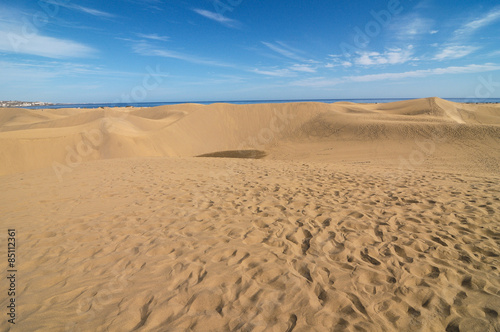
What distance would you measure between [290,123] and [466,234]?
20.4 metres

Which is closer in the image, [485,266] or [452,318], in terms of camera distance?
[452,318]

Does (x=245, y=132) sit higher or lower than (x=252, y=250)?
lower

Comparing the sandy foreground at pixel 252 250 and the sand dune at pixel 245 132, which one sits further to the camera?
the sand dune at pixel 245 132

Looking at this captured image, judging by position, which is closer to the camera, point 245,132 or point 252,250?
point 252,250

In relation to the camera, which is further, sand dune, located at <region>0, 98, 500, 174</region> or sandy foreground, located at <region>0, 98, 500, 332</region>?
sand dune, located at <region>0, 98, 500, 174</region>

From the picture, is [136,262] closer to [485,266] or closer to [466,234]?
[485,266]

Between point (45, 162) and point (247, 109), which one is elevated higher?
point (247, 109)

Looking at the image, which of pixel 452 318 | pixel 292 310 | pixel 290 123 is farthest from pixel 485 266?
pixel 290 123

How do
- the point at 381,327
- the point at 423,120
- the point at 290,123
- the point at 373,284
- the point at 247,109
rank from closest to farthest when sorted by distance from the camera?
the point at 381,327 < the point at 373,284 < the point at 423,120 < the point at 290,123 < the point at 247,109

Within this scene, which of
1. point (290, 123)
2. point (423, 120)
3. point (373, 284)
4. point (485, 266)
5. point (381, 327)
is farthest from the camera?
point (290, 123)

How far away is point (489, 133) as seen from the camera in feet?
46.4

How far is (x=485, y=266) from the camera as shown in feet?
9.62

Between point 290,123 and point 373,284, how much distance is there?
21.6 meters

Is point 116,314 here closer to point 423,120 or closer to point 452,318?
point 452,318
